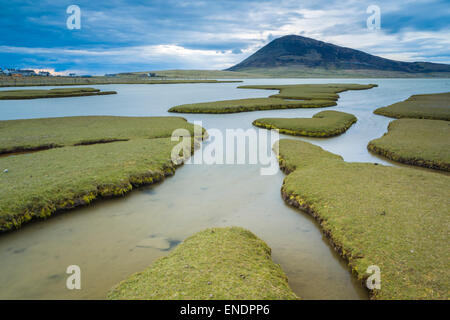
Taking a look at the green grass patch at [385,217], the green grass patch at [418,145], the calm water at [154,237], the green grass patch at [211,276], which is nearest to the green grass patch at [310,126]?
the green grass patch at [418,145]

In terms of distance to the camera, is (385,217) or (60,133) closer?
(385,217)

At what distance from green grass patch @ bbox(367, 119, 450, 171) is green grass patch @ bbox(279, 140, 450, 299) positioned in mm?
5107

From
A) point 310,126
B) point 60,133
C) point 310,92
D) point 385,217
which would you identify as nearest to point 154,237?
point 385,217

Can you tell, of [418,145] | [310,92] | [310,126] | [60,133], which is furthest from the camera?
[310,92]

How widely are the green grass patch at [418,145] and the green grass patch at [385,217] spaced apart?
16.8 feet

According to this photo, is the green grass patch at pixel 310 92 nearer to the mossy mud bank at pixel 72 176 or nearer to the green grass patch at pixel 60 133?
the green grass patch at pixel 60 133

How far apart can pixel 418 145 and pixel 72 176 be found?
2833 cm

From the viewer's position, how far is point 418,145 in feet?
75.4

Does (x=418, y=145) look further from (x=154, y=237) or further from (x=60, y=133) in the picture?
(x=60, y=133)

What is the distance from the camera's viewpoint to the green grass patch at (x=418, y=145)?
64.3 ft

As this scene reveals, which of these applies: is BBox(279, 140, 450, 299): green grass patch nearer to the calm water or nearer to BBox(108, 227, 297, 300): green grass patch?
the calm water

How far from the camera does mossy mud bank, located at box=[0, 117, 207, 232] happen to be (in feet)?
A: 39.6
